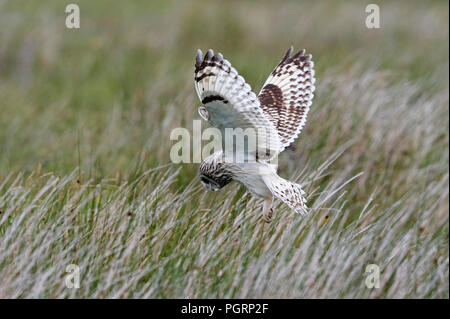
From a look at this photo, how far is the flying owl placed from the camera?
3.27 meters

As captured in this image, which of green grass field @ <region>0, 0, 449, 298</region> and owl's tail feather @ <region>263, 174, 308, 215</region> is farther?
green grass field @ <region>0, 0, 449, 298</region>

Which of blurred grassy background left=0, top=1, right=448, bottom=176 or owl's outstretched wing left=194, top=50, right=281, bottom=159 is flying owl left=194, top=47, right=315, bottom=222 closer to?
owl's outstretched wing left=194, top=50, right=281, bottom=159

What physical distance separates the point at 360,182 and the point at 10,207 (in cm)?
289

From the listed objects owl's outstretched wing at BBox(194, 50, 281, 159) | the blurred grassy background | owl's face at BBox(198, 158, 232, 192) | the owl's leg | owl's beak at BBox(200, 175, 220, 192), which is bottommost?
the owl's leg

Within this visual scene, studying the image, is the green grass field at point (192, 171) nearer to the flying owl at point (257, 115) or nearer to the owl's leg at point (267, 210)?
the owl's leg at point (267, 210)

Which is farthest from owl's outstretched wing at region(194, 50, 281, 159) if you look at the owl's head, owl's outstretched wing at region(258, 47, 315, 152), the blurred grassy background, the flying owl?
the blurred grassy background

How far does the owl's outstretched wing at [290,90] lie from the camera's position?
3879mm

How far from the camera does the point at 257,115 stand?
132 inches

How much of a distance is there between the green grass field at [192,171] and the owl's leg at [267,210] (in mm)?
116

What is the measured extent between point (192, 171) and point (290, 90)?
68.2 inches
